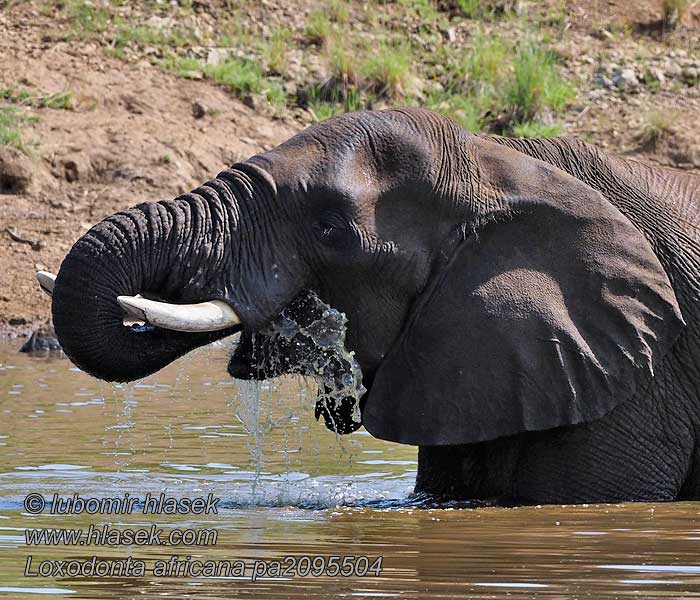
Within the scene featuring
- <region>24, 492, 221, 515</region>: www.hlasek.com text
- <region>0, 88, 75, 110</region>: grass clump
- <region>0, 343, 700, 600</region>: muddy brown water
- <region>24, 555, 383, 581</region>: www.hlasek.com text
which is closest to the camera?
<region>0, 343, 700, 600</region>: muddy brown water

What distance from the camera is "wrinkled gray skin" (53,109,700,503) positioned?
662cm

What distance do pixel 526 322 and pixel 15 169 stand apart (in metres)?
9.85

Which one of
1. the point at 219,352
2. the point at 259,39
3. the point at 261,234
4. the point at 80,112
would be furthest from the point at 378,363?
the point at 259,39

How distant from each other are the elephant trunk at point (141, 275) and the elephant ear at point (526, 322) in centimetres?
88

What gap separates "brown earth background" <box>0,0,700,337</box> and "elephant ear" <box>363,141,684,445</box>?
323 inches

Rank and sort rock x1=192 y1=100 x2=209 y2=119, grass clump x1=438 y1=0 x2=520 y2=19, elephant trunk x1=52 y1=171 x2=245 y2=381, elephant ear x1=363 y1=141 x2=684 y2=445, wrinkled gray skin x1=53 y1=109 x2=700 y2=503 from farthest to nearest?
grass clump x1=438 y1=0 x2=520 y2=19 < rock x1=192 y1=100 x2=209 y2=119 < elephant ear x1=363 y1=141 x2=684 y2=445 < wrinkled gray skin x1=53 y1=109 x2=700 y2=503 < elephant trunk x1=52 y1=171 x2=245 y2=381

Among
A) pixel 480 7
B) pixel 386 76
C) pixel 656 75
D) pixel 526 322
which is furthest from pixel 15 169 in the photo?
pixel 526 322

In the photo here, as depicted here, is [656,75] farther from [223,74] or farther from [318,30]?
[223,74]

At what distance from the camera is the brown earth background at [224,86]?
16.0 meters

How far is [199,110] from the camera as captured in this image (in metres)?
17.4

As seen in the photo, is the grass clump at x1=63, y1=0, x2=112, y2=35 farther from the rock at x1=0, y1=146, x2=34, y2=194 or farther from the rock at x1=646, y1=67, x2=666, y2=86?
the rock at x1=646, y1=67, x2=666, y2=86

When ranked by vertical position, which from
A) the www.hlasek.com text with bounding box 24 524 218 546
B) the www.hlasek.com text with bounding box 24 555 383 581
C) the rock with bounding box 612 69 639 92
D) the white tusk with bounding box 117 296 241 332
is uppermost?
the white tusk with bounding box 117 296 241 332

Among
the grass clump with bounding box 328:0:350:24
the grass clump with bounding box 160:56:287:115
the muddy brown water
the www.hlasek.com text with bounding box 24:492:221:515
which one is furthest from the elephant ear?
Answer: the grass clump with bounding box 328:0:350:24

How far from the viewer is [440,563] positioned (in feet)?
19.7
